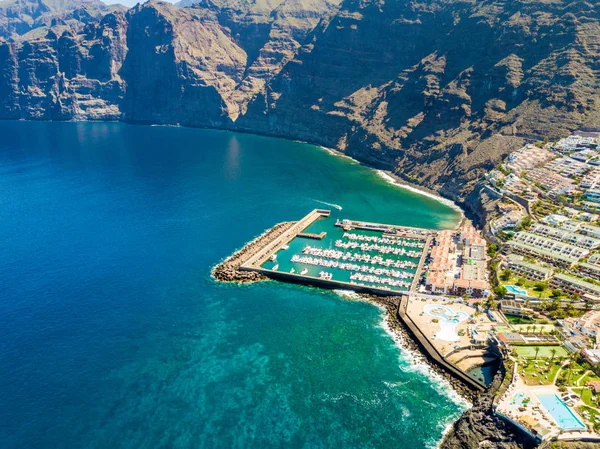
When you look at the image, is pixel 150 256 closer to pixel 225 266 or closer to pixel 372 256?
pixel 225 266

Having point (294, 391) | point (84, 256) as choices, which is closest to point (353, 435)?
point (294, 391)

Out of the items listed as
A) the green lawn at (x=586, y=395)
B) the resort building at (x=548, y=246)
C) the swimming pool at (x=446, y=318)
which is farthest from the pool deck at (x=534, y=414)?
the resort building at (x=548, y=246)

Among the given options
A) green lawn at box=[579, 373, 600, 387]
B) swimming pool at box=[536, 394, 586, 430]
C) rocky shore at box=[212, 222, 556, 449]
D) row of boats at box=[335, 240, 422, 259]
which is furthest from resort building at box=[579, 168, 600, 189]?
swimming pool at box=[536, 394, 586, 430]

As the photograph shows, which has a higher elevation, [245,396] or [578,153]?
[578,153]

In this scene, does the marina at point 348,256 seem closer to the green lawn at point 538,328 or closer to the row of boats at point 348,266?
the row of boats at point 348,266

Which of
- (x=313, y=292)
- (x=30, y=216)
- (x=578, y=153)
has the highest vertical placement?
(x=578, y=153)

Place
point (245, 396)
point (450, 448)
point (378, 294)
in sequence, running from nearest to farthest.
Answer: point (450, 448) → point (245, 396) → point (378, 294)
